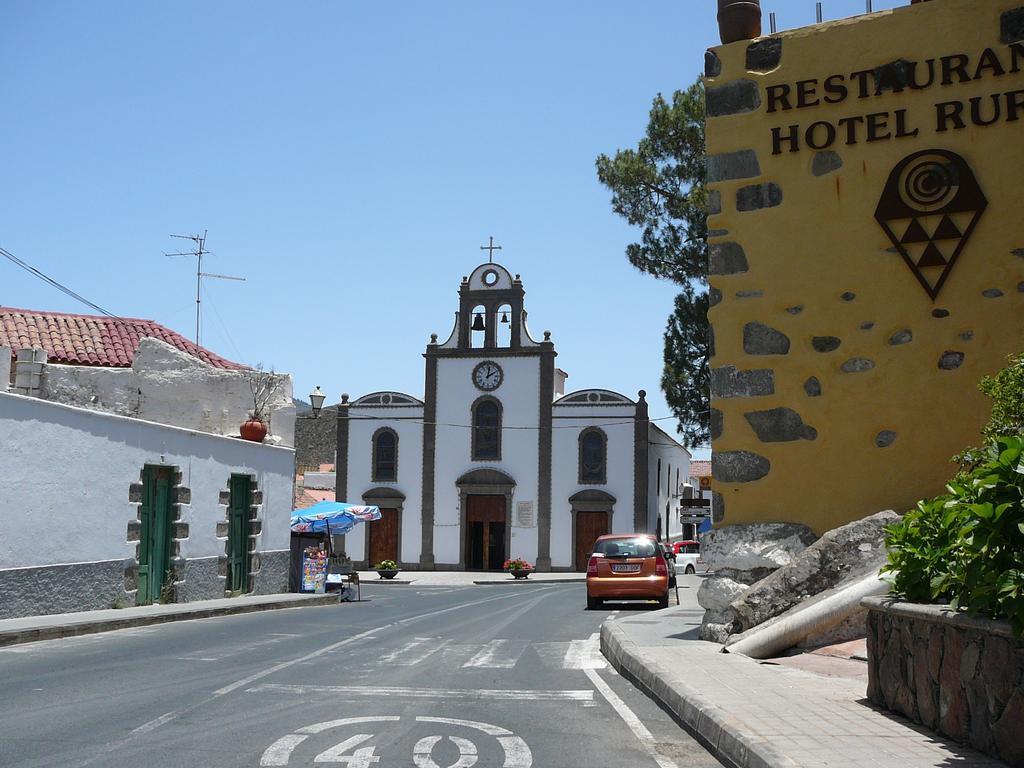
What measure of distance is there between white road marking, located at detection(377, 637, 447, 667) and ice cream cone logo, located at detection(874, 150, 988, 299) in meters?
6.80

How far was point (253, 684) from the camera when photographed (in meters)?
9.31

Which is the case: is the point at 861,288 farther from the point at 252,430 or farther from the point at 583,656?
the point at 252,430

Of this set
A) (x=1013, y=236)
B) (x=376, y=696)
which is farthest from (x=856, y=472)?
(x=376, y=696)

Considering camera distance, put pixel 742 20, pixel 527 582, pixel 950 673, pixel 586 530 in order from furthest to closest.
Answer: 1. pixel 586 530
2. pixel 527 582
3. pixel 742 20
4. pixel 950 673

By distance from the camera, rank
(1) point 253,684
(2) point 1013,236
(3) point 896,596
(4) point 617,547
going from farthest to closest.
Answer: (4) point 617,547 < (2) point 1013,236 < (1) point 253,684 < (3) point 896,596

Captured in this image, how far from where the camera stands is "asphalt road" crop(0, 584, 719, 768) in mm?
6293

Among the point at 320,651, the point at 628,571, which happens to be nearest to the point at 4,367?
the point at 320,651

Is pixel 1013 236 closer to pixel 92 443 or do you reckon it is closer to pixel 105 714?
pixel 105 714

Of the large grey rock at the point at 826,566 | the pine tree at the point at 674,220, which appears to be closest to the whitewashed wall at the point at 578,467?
the pine tree at the point at 674,220

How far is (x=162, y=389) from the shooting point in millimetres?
24406

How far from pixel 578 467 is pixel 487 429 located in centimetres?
515

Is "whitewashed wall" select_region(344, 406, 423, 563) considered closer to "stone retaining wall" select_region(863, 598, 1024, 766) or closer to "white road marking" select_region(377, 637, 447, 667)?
"white road marking" select_region(377, 637, 447, 667)

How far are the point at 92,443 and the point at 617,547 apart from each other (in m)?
10.6

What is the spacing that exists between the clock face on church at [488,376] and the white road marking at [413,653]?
131ft
